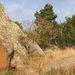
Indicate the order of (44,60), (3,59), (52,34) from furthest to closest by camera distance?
1. (52,34)
2. (44,60)
3. (3,59)

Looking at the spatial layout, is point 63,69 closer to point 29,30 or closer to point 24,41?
point 24,41

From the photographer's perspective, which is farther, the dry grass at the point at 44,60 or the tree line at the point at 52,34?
the tree line at the point at 52,34

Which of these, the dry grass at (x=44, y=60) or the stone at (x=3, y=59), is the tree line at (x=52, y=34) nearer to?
the dry grass at (x=44, y=60)

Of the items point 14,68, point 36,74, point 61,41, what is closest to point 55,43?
point 61,41

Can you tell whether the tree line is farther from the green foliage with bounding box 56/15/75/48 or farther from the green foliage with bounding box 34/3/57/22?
the green foliage with bounding box 34/3/57/22

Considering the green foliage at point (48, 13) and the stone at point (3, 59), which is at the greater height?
the green foliage at point (48, 13)

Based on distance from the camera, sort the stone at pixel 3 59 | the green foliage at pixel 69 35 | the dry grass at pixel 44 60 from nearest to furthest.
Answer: the stone at pixel 3 59, the dry grass at pixel 44 60, the green foliage at pixel 69 35

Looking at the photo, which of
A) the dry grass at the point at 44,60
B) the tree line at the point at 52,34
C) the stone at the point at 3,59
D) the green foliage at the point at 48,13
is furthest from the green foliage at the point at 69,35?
the stone at the point at 3,59

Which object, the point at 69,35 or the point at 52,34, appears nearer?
the point at 69,35

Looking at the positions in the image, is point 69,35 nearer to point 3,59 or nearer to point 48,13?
point 48,13

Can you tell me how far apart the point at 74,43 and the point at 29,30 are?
6.99 m

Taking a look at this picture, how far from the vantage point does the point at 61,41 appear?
26.8 m

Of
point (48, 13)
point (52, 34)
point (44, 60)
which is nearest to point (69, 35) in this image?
point (52, 34)

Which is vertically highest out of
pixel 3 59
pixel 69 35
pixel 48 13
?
pixel 48 13
